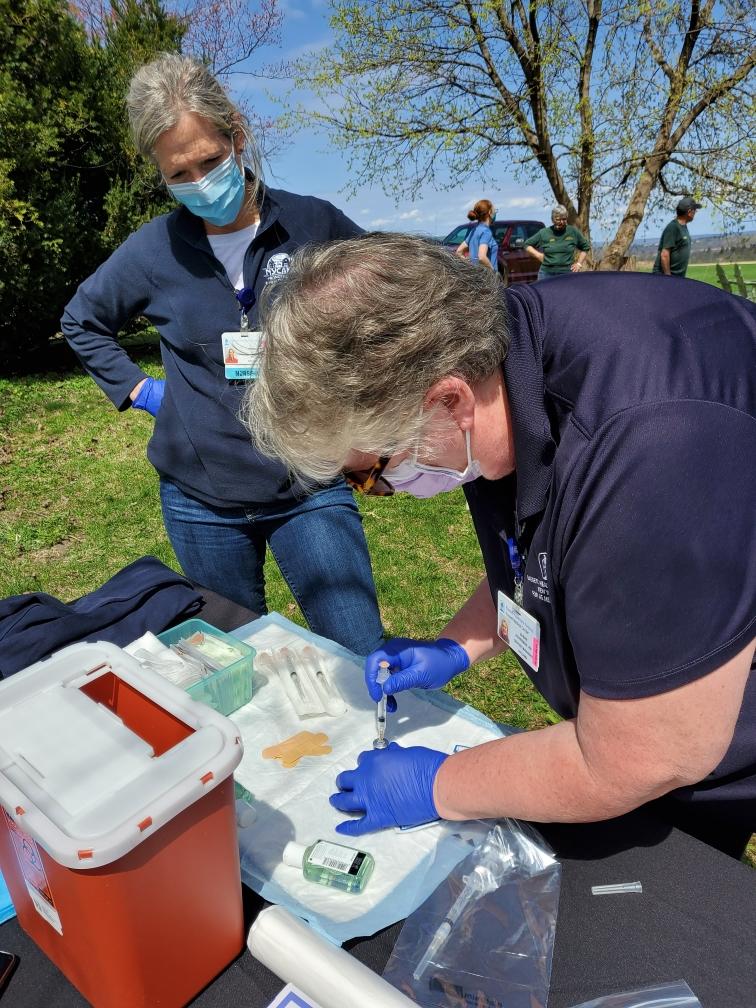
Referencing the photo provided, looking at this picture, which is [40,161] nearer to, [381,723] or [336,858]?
[381,723]

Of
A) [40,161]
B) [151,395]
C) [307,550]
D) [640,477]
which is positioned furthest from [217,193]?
[40,161]

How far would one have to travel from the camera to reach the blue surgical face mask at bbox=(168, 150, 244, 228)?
1665 millimetres

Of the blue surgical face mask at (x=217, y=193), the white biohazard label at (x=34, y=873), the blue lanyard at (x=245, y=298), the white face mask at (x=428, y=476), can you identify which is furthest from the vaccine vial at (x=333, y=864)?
the blue surgical face mask at (x=217, y=193)

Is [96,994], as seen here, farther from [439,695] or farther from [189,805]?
[439,695]

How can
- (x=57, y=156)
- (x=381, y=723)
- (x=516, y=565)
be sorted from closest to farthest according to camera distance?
(x=516, y=565), (x=381, y=723), (x=57, y=156)

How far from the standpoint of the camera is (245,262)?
5.74 feet

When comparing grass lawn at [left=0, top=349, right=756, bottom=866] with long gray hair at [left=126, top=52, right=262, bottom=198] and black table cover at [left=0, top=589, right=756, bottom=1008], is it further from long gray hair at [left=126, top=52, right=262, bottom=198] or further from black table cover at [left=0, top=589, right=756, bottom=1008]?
long gray hair at [left=126, top=52, right=262, bottom=198]

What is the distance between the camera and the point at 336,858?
3.19ft

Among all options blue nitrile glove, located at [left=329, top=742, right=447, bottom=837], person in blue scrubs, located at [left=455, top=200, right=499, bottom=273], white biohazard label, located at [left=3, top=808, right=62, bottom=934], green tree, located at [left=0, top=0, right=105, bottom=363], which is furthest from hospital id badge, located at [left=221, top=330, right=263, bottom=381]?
person in blue scrubs, located at [left=455, top=200, right=499, bottom=273]

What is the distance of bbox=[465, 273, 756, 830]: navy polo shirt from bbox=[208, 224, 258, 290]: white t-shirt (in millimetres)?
1003

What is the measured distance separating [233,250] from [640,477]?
54.5 inches

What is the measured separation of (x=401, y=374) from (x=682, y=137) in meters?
9.08

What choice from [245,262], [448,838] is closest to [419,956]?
[448,838]

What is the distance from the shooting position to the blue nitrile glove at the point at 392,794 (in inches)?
40.7
